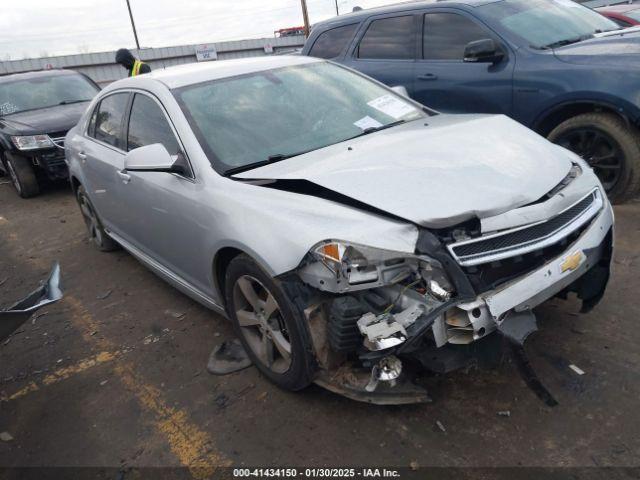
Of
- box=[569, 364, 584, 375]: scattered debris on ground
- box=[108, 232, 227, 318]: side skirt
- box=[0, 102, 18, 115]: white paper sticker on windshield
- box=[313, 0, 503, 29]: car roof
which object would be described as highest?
box=[313, 0, 503, 29]: car roof

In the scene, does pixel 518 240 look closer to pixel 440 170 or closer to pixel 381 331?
pixel 440 170

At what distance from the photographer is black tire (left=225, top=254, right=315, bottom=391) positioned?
227 cm

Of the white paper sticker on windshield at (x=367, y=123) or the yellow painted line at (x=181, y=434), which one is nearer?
the yellow painted line at (x=181, y=434)

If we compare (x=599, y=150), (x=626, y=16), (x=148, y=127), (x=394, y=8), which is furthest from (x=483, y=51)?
(x=626, y=16)

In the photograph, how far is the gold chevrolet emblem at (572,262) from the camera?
222 cm

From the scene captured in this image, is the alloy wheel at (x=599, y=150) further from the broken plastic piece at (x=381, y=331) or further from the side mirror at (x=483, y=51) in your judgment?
the broken plastic piece at (x=381, y=331)

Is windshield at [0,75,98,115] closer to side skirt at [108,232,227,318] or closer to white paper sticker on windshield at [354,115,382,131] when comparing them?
side skirt at [108,232,227,318]

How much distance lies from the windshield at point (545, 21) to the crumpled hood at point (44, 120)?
5.87 m

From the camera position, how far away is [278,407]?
2.60 meters

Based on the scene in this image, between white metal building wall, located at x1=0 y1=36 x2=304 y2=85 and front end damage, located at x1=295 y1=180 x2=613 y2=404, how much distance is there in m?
25.5

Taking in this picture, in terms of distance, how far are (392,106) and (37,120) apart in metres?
6.24

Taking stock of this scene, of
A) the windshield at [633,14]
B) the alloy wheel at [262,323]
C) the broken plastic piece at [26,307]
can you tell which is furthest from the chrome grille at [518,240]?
the windshield at [633,14]

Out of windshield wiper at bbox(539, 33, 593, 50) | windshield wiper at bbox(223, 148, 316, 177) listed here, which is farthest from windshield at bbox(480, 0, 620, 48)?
windshield wiper at bbox(223, 148, 316, 177)

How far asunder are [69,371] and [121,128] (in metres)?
1.78
